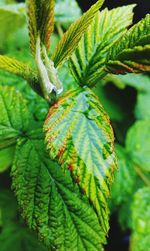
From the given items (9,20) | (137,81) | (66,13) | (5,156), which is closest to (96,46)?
(5,156)

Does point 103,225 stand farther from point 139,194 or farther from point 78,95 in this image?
point 139,194

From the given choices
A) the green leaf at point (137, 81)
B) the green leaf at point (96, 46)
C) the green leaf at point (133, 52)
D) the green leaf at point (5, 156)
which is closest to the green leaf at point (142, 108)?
the green leaf at point (137, 81)

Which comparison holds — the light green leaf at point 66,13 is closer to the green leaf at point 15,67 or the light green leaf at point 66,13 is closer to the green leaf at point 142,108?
the green leaf at point 142,108

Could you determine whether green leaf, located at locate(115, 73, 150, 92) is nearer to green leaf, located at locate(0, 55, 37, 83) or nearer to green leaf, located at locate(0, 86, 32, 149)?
green leaf, located at locate(0, 86, 32, 149)

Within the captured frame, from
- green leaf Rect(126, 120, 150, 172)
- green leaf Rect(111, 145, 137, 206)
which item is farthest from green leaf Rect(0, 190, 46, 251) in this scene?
green leaf Rect(126, 120, 150, 172)

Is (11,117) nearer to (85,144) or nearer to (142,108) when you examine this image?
(85,144)

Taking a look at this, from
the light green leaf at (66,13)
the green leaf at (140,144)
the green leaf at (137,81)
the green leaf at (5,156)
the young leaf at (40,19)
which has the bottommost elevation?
the green leaf at (140,144)
